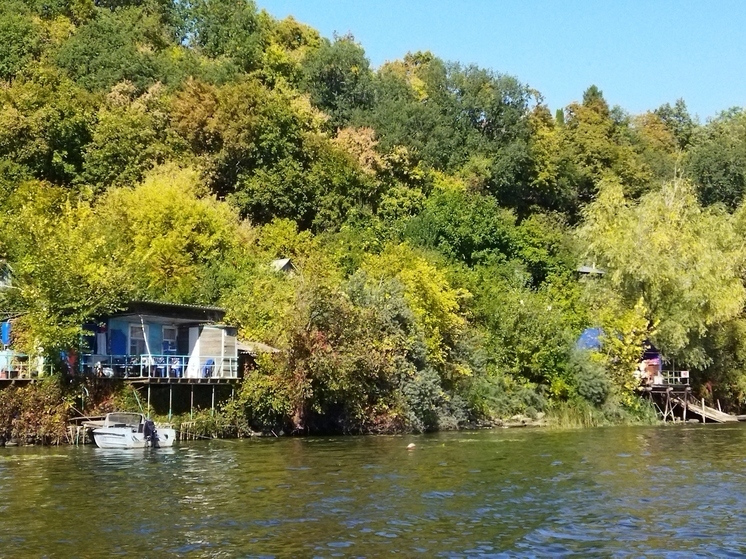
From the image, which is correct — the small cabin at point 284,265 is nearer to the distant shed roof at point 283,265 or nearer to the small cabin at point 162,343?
the distant shed roof at point 283,265

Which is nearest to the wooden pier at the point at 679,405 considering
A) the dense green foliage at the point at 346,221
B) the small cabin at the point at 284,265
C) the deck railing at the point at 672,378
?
the deck railing at the point at 672,378

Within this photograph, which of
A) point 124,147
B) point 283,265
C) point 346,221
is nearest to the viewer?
point 283,265

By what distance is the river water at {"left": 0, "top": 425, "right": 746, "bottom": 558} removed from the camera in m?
21.2

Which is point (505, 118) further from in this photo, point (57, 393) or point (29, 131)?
point (57, 393)

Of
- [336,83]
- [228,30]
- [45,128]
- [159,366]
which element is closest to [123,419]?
[159,366]

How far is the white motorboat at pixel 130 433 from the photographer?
41.8 meters

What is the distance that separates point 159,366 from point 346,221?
109ft

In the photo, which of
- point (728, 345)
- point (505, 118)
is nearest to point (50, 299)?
point (728, 345)

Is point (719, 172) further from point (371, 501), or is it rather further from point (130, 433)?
point (371, 501)

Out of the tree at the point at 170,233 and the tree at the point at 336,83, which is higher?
the tree at the point at 336,83

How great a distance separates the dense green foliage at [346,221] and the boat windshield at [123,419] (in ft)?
13.9

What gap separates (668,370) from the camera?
69938 millimetres

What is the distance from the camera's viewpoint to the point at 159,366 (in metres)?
48.2

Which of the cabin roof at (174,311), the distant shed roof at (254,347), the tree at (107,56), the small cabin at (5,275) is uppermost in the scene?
the tree at (107,56)
